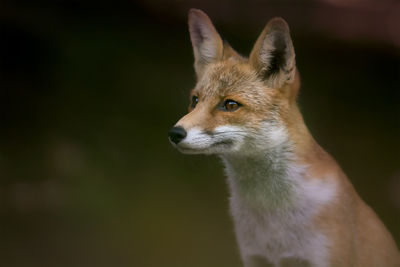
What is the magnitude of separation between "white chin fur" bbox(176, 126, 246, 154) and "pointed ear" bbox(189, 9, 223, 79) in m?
0.32

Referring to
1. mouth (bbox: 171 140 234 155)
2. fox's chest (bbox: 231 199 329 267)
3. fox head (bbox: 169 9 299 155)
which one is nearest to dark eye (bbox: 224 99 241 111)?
fox head (bbox: 169 9 299 155)

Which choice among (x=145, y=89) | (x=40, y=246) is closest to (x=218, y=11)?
(x=145, y=89)

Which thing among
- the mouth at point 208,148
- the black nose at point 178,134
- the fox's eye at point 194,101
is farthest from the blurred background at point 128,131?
the black nose at point 178,134

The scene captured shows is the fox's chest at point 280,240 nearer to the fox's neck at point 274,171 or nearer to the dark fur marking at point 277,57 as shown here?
the fox's neck at point 274,171

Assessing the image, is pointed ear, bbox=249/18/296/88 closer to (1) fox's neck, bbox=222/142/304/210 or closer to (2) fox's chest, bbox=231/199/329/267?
(1) fox's neck, bbox=222/142/304/210

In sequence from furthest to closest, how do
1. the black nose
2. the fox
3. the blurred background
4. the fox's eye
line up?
the blurred background
the fox's eye
the fox
the black nose

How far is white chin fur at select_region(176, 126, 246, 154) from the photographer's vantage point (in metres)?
1.39

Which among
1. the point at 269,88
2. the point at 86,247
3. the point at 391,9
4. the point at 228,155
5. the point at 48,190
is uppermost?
the point at 391,9

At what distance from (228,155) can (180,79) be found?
2.95ft

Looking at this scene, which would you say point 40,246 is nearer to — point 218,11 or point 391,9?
point 218,11

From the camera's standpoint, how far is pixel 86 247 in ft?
8.52

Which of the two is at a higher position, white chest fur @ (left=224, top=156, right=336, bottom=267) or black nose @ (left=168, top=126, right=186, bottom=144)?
black nose @ (left=168, top=126, right=186, bottom=144)

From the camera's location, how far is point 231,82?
157 cm

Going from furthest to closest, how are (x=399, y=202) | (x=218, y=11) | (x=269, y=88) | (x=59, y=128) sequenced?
(x=59, y=128) < (x=399, y=202) < (x=218, y=11) < (x=269, y=88)
